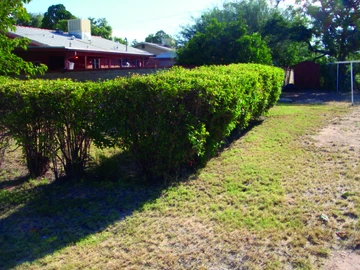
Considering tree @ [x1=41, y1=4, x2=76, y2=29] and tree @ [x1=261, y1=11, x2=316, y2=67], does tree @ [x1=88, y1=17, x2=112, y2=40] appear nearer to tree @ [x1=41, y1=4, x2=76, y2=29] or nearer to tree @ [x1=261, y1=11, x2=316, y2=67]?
tree @ [x1=41, y1=4, x2=76, y2=29]

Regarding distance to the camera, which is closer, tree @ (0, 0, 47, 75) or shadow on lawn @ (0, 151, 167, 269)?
shadow on lawn @ (0, 151, 167, 269)

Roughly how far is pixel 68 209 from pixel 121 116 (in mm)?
1452

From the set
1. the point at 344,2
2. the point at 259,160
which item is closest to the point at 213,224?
the point at 259,160

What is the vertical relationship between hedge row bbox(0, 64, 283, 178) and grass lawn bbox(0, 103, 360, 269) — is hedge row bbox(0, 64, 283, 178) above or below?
above

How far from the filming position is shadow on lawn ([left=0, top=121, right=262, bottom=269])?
4.12 m

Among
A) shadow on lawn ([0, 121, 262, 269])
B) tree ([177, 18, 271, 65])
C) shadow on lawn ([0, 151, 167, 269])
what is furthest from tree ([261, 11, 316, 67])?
shadow on lawn ([0, 151, 167, 269])

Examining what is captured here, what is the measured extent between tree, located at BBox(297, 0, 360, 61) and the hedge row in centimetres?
1930

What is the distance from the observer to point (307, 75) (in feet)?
81.1

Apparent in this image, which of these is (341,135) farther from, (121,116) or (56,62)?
(56,62)

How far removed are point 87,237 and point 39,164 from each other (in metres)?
2.36

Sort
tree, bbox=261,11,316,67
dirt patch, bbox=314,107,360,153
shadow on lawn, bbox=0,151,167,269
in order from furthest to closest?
1. tree, bbox=261,11,316,67
2. dirt patch, bbox=314,107,360,153
3. shadow on lawn, bbox=0,151,167,269

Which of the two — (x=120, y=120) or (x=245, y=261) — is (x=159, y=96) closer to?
(x=120, y=120)

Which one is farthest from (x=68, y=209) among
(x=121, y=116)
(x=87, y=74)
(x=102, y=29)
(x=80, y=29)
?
(x=102, y=29)

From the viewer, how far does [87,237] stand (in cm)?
421
